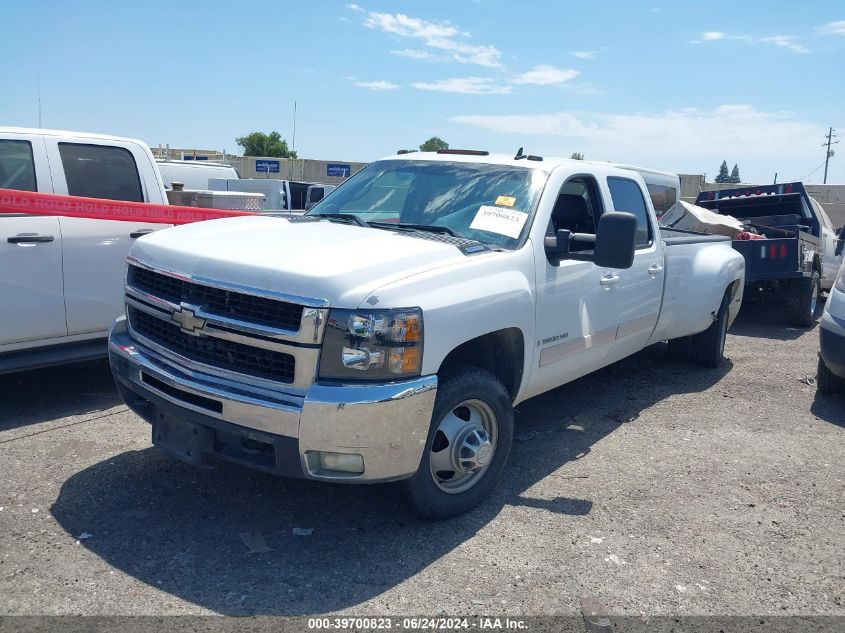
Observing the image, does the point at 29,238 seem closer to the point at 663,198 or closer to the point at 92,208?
the point at 92,208

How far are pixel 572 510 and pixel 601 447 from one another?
1215 mm

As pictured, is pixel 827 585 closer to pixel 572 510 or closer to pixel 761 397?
pixel 572 510

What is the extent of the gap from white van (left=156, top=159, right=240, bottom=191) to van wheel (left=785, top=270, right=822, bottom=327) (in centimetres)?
1186

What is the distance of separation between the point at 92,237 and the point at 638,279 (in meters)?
4.08

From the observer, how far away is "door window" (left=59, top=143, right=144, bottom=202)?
225 inches

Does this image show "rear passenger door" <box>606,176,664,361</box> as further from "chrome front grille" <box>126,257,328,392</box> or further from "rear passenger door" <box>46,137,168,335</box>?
"rear passenger door" <box>46,137,168,335</box>

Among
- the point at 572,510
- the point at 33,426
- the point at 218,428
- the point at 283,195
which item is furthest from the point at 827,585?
the point at 283,195

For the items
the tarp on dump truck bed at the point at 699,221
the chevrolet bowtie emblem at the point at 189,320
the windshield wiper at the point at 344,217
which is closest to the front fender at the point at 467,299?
the chevrolet bowtie emblem at the point at 189,320

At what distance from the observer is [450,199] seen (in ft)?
15.5

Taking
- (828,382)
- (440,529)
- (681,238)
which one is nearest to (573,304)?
(440,529)

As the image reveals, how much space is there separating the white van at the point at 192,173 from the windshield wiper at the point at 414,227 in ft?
41.9

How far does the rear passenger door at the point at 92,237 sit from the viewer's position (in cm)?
545

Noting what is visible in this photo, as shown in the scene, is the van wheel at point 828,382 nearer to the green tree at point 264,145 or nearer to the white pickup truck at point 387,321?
the white pickup truck at point 387,321

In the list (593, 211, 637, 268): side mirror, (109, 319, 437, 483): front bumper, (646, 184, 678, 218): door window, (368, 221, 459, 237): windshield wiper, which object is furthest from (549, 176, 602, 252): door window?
(646, 184, 678, 218): door window
